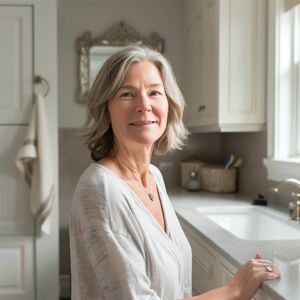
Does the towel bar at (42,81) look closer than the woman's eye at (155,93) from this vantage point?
No

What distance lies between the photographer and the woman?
42.8 inches

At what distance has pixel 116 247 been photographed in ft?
3.52

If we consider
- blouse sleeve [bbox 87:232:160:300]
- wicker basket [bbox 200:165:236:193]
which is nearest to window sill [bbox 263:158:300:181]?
wicker basket [bbox 200:165:236:193]

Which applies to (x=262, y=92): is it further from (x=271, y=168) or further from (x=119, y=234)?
(x=119, y=234)

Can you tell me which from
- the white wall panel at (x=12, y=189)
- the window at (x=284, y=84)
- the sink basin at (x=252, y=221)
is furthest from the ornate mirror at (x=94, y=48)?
the sink basin at (x=252, y=221)

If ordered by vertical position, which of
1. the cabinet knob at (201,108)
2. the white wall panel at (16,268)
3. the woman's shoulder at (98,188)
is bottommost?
the white wall panel at (16,268)

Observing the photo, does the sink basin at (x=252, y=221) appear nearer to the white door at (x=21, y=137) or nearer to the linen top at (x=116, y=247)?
the white door at (x=21, y=137)

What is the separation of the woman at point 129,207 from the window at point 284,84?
4.82 feet

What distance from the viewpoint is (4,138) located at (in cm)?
302

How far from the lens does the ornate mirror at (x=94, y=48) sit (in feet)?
12.3

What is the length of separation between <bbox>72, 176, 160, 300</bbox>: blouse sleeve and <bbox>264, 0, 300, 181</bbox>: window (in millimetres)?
1751

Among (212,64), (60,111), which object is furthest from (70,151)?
(212,64)

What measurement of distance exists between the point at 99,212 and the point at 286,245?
87cm

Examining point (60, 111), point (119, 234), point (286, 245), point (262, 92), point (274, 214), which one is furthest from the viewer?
point (60, 111)
